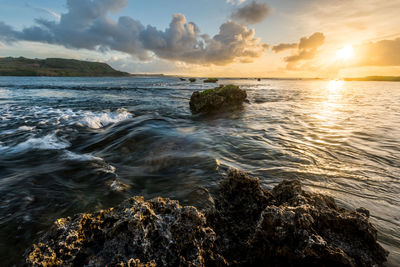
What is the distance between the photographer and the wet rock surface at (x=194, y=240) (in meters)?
1.90

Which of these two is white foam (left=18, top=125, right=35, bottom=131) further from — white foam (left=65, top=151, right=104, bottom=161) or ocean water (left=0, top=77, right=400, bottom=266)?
white foam (left=65, top=151, right=104, bottom=161)

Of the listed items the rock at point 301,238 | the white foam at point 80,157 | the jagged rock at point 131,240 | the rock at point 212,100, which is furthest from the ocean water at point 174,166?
the rock at point 212,100

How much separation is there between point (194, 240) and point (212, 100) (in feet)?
48.2

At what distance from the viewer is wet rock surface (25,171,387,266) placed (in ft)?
6.24

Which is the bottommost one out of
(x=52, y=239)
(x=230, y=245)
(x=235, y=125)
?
(x=235, y=125)

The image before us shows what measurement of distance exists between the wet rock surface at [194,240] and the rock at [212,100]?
13.9 metres

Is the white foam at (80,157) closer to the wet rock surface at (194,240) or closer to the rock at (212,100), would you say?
the wet rock surface at (194,240)

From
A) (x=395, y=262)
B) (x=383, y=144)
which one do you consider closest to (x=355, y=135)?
(x=383, y=144)

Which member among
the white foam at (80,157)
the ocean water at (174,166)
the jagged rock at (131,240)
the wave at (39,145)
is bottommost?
the wave at (39,145)

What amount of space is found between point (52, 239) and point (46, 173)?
408 cm

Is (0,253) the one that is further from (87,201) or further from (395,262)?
(395,262)

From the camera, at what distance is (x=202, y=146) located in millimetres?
7227

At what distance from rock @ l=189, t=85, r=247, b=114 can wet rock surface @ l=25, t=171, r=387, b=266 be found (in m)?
13.9

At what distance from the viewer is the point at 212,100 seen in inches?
639
